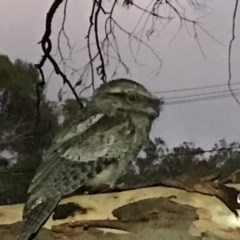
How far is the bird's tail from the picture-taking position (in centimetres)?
96

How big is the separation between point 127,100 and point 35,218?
0.82ft

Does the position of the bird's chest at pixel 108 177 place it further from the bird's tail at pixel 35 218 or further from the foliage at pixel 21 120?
the foliage at pixel 21 120

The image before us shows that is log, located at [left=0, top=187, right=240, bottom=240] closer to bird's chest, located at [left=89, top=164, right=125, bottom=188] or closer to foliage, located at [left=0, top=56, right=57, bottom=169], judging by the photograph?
bird's chest, located at [left=89, top=164, right=125, bottom=188]

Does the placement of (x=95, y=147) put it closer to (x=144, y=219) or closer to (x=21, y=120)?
(x=144, y=219)

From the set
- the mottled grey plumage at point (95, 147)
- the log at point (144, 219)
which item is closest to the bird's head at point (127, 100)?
the mottled grey plumage at point (95, 147)

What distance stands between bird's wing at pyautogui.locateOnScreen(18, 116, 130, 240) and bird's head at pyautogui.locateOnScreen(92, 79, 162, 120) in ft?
0.10

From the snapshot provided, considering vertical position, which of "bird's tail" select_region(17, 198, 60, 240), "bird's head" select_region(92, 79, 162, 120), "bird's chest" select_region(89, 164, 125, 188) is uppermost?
"bird's head" select_region(92, 79, 162, 120)

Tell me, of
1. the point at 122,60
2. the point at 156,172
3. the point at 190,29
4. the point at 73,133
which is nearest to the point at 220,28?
the point at 190,29

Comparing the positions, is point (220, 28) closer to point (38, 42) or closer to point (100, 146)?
point (38, 42)

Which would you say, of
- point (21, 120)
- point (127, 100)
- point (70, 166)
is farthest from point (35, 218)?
point (21, 120)

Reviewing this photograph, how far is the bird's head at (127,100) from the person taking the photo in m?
1.10

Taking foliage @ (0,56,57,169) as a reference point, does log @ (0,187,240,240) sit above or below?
below

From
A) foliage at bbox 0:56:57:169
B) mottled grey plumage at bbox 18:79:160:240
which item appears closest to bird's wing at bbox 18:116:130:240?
mottled grey plumage at bbox 18:79:160:240

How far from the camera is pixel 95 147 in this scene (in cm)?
104
